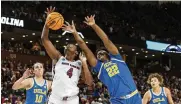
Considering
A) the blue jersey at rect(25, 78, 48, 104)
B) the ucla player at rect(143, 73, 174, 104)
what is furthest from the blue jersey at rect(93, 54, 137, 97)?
the ucla player at rect(143, 73, 174, 104)

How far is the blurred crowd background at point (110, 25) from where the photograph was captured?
75.5 ft

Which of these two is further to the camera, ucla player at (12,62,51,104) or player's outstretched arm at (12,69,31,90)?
ucla player at (12,62,51,104)

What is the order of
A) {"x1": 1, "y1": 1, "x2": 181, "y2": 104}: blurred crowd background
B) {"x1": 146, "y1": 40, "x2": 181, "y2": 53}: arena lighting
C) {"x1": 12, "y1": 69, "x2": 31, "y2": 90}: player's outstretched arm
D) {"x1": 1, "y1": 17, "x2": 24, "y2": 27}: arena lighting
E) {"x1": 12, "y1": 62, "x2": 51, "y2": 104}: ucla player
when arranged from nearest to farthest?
{"x1": 12, "y1": 69, "x2": 31, "y2": 90}: player's outstretched arm < {"x1": 12, "y1": 62, "x2": 51, "y2": 104}: ucla player < {"x1": 1, "y1": 1, "x2": 181, "y2": 104}: blurred crowd background < {"x1": 1, "y1": 17, "x2": 24, "y2": 27}: arena lighting < {"x1": 146, "y1": 40, "x2": 181, "y2": 53}: arena lighting

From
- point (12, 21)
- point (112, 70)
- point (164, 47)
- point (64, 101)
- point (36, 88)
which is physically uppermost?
point (12, 21)

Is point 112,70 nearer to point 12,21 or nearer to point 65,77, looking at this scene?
point 65,77

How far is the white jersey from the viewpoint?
5.98 meters

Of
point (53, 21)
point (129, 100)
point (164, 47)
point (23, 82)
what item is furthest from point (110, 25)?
point (129, 100)

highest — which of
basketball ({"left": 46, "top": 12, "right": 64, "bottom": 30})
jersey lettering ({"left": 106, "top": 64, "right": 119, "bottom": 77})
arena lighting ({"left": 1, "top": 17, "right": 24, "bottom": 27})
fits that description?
arena lighting ({"left": 1, "top": 17, "right": 24, "bottom": 27})

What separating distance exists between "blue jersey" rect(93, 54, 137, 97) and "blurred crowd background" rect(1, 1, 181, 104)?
12.0m

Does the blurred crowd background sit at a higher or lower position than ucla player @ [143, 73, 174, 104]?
higher

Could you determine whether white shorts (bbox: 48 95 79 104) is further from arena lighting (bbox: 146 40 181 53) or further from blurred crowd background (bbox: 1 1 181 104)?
arena lighting (bbox: 146 40 181 53)

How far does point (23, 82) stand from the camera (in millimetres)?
6766

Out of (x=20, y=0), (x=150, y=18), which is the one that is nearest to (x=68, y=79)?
(x=20, y=0)

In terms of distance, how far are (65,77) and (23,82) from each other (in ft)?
3.64
